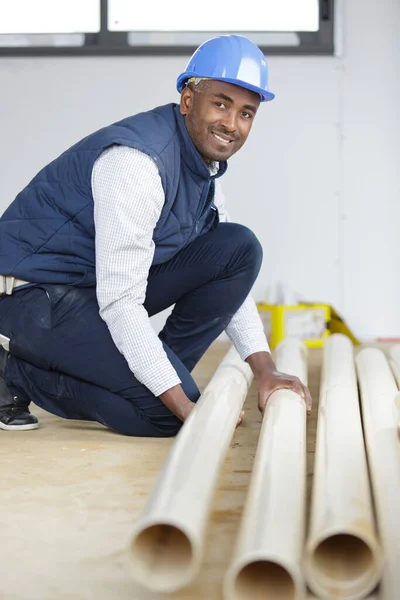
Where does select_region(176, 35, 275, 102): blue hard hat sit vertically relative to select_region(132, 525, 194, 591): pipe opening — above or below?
above

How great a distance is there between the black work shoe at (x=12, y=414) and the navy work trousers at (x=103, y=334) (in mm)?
25

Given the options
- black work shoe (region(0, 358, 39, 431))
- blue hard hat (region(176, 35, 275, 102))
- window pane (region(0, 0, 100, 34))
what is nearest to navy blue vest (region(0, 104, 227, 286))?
blue hard hat (region(176, 35, 275, 102))

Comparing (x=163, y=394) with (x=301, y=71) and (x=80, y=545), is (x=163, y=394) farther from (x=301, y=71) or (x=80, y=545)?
(x=301, y=71)

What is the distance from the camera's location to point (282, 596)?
1.22 metres

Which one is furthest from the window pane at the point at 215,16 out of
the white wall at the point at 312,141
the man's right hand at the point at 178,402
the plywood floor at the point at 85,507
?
the man's right hand at the point at 178,402

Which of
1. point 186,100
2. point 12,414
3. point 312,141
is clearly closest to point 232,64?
point 186,100

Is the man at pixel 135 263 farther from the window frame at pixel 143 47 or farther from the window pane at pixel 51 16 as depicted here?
the window pane at pixel 51 16

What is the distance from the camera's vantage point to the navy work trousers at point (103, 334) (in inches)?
90.4

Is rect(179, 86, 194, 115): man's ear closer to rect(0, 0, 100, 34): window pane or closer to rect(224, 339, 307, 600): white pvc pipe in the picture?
rect(224, 339, 307, 600): white pvc pipe

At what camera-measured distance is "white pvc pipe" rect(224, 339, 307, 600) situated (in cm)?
118

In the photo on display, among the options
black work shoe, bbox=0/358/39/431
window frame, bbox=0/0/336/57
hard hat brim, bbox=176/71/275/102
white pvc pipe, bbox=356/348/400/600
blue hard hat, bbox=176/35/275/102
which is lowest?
black work shoe, bbox=0/358/39/431

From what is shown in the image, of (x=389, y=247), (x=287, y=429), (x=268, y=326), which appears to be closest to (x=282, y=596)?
(x=287, y=429)

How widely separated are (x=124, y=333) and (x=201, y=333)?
0.62 m

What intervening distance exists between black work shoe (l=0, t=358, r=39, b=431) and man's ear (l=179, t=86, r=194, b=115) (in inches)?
37.1
